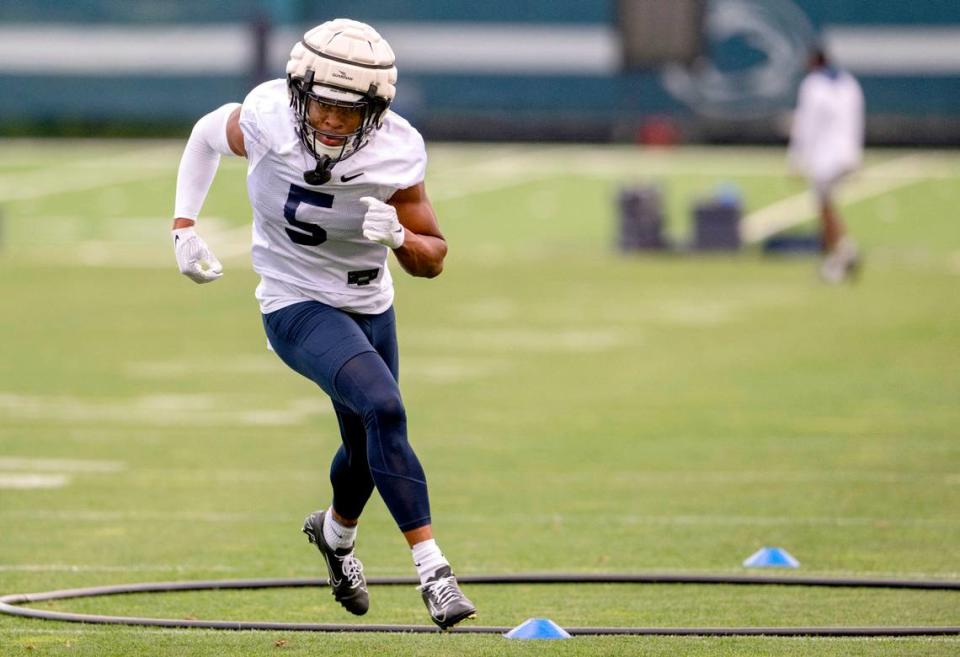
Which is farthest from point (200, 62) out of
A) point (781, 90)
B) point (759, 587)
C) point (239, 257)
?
point (759, 587)

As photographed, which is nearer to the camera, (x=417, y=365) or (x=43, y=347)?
(x=417, y=365)

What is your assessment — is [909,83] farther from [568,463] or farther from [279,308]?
[279,308]

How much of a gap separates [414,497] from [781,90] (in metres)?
30.1

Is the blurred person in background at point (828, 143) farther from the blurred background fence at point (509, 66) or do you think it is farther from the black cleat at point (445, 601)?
the black cleat at point (445, 601)

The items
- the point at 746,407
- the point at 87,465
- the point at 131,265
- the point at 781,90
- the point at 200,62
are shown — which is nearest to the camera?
the point at 87,465

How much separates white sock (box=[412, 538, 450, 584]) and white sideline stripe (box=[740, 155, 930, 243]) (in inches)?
764

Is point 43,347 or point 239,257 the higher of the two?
point 43,347

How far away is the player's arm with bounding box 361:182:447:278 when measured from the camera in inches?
247

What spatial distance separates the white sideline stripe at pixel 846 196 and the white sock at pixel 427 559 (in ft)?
63.7

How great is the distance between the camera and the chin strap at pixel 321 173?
6.43 metres

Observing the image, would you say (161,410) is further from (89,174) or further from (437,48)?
(437,48)

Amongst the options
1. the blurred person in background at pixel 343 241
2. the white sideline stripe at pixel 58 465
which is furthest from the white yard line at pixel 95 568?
the white sideline stripe at pixel 58 465

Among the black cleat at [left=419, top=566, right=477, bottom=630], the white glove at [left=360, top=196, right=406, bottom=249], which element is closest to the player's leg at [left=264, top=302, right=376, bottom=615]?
the white glove at [left=360, top=196, right=406, bottom=249]

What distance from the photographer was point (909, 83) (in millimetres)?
35812
